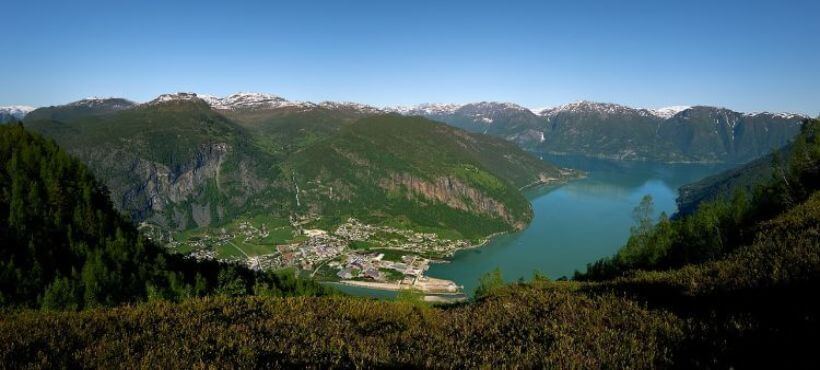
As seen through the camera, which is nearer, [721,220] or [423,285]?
[721,220]

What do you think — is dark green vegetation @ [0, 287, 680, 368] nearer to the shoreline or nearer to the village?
the shoreline

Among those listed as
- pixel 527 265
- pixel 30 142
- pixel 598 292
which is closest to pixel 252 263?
pixel 527 265

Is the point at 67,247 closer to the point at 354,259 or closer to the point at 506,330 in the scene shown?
the point at 506,330

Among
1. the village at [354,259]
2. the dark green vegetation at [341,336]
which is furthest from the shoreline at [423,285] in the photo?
the dark green vegetation at [341,336]

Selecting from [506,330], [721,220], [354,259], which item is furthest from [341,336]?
[354,259]

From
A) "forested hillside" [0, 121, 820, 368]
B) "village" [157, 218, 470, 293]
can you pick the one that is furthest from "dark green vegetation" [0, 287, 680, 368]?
"village" [157, 218, 470, 293]

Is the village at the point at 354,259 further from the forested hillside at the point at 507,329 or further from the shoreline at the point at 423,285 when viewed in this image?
the forested hillside at the point at 507,329

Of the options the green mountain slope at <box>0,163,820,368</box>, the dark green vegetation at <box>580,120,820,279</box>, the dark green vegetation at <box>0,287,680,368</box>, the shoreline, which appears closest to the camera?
the green mountain slope at <box>0,163,820,368</box>

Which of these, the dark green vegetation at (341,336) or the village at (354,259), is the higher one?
the dark green vegetation at (341,336)

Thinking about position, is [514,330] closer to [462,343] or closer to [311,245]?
[462,343]

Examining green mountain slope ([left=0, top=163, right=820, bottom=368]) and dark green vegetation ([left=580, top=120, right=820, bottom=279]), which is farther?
dark green vegetation ([left=580, top=120, right=820, bottom=279])
